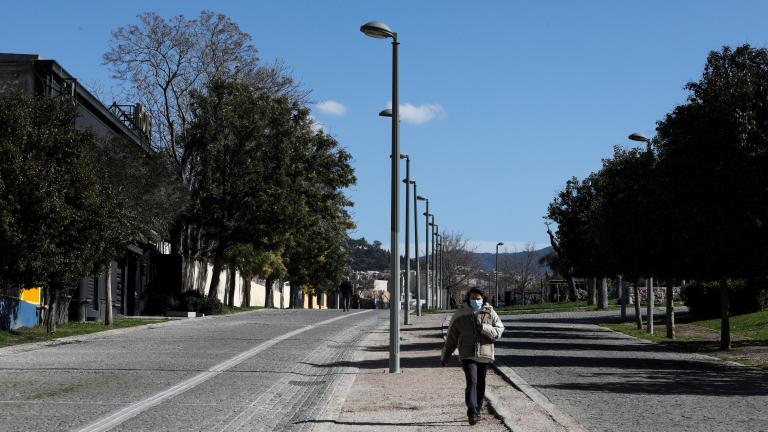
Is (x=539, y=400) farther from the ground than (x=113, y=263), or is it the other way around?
(x=113, y=263)

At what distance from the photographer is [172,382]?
623 inches

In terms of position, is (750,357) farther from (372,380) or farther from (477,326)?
(477,326)

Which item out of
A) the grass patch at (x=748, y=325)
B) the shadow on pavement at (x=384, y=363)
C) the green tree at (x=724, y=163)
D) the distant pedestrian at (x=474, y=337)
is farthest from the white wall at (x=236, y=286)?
the distant pedestrian at (x=474, y=337)

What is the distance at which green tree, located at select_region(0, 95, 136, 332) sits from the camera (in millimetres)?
23969

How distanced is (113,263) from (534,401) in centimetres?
3091

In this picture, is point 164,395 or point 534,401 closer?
point 534,401

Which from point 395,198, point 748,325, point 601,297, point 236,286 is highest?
point 395,198

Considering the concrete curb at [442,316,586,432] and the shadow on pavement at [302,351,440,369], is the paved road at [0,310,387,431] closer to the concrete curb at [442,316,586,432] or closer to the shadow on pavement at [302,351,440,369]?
the shadow on pavement at [302,351,440,369]

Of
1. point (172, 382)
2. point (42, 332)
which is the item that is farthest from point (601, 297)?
point (172, 382)

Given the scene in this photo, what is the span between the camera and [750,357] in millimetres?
22266

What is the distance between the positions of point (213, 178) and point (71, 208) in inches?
849

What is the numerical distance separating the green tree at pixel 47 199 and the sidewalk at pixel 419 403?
893 cm

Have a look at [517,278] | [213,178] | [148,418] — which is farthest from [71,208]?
[517,278]

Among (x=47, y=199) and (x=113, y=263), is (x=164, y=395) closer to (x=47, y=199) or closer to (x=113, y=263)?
(x=47, y=199)
